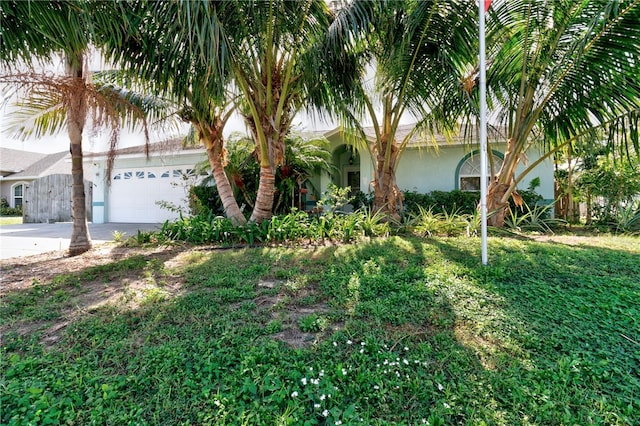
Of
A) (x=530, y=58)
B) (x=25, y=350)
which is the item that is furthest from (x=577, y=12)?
(x=25, y=350)

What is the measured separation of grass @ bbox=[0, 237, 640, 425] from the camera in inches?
79.7

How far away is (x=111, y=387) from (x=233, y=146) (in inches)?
368

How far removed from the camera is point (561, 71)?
20.3 feet

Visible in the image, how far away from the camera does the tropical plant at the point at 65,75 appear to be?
3.97 metres

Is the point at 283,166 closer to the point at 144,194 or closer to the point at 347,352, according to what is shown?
the point at 347,352

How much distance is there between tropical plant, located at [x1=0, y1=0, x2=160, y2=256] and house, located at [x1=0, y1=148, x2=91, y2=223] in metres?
13.3

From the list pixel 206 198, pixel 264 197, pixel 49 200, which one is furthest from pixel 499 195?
pixel 49 200

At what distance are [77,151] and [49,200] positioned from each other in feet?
50.5

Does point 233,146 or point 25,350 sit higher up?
point 233,146

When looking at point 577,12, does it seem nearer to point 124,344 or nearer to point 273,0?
point 273,0

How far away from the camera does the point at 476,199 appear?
1009 centimetres

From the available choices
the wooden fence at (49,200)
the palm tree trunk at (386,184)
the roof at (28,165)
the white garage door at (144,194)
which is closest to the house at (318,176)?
the white garage door at (144,194)

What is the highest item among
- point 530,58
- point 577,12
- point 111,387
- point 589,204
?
point 577,12

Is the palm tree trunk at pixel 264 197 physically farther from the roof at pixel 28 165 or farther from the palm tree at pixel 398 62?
the roof at pixel 28 165
